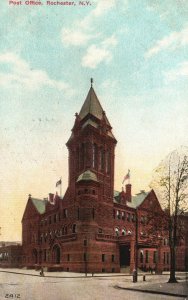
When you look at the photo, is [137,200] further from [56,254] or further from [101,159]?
[56,254]

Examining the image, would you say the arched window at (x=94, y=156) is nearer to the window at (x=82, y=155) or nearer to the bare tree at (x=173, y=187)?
the window at (x=82, y=155)

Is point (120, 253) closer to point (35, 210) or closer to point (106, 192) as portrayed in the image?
point (106, 192)

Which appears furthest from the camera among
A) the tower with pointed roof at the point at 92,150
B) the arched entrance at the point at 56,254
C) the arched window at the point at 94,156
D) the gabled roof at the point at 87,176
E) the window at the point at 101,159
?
the arched entrance at the point at 56,254

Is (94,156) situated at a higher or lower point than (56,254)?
higher

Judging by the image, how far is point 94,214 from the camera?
44.7 meters

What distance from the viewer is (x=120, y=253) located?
157 ft

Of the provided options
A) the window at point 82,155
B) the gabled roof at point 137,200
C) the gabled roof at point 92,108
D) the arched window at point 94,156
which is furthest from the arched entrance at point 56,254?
the gabled roof at point 92,108

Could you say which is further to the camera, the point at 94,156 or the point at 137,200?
the point at 137,200

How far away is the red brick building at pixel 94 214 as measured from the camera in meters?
43.6

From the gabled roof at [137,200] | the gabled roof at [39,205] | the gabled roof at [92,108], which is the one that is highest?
the gabled roof at [92,108]

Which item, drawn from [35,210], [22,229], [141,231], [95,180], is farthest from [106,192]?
[22,229]

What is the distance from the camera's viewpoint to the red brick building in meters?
43.6

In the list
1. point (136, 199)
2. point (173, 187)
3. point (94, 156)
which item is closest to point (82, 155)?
point (94, 156)

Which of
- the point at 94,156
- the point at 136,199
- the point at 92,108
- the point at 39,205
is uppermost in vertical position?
the point at 92,108
